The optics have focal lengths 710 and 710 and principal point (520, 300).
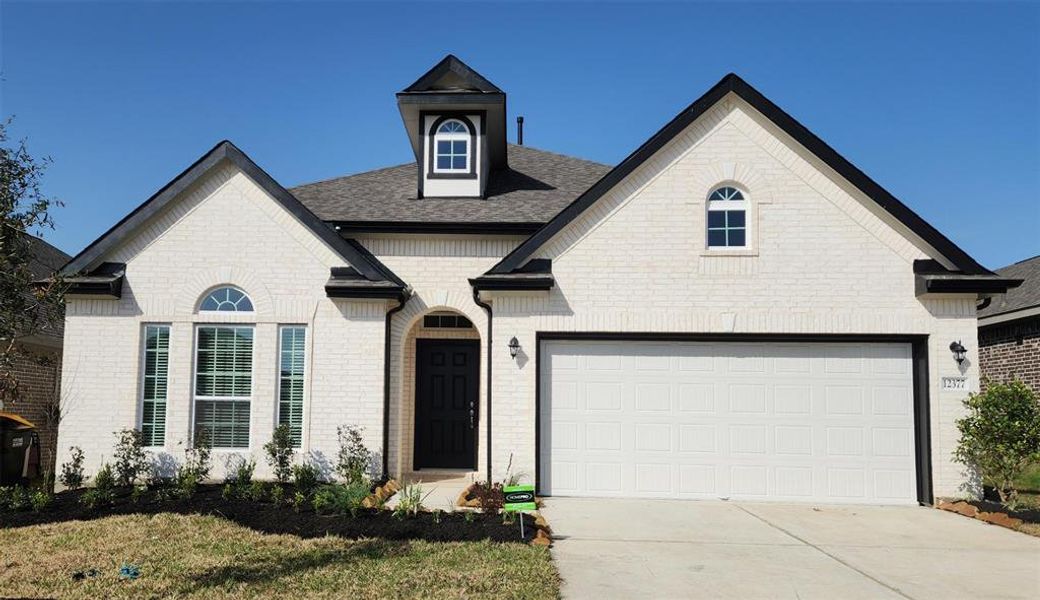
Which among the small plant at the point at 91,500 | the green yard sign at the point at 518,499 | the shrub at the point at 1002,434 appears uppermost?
the shrub at the point at 1002,434

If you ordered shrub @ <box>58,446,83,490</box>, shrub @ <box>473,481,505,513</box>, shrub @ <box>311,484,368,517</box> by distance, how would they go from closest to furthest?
shrub @ <box>311,484,368,517</box>, shrub @ <box>473,481,505,513</box>, shrub @ <box>58,446,83,490</box>

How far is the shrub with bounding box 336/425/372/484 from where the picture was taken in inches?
436

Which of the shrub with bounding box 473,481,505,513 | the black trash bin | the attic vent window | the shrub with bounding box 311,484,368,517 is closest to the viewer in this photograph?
the shrub with bounding box 311,484,368,517

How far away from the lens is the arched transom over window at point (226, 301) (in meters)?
11.8

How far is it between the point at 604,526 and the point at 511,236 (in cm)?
600

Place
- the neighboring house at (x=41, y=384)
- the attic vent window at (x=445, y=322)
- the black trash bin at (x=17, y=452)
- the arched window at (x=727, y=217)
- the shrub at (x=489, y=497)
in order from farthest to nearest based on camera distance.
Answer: the neighboring house at (x=41, y=384), the attic vent window at (x=445, y=322), the black trash bin at (x=17, y=452), the arched window at (x=727, y=217), the shrub at (x=489, y=497)

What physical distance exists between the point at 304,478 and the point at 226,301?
333 centimetres

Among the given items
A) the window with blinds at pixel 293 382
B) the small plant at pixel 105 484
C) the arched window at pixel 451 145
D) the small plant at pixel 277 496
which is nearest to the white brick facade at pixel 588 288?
the window with blinds at pixel 293 382

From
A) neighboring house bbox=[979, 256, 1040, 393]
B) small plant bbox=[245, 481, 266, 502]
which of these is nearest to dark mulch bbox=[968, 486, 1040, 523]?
neighboring house bbox=[979, 256, 1040, 393]

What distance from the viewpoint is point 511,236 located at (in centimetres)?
1324

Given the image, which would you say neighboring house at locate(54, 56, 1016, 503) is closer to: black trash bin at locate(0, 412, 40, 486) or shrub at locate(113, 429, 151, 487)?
shrub at locate(113, 429, 151, 487)

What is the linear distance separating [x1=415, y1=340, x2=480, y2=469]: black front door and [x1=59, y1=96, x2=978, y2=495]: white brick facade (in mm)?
1994

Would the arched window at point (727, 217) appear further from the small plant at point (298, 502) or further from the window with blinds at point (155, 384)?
the window with blinds at point (155, 384)

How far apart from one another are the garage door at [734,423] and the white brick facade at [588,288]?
42 centimetres
